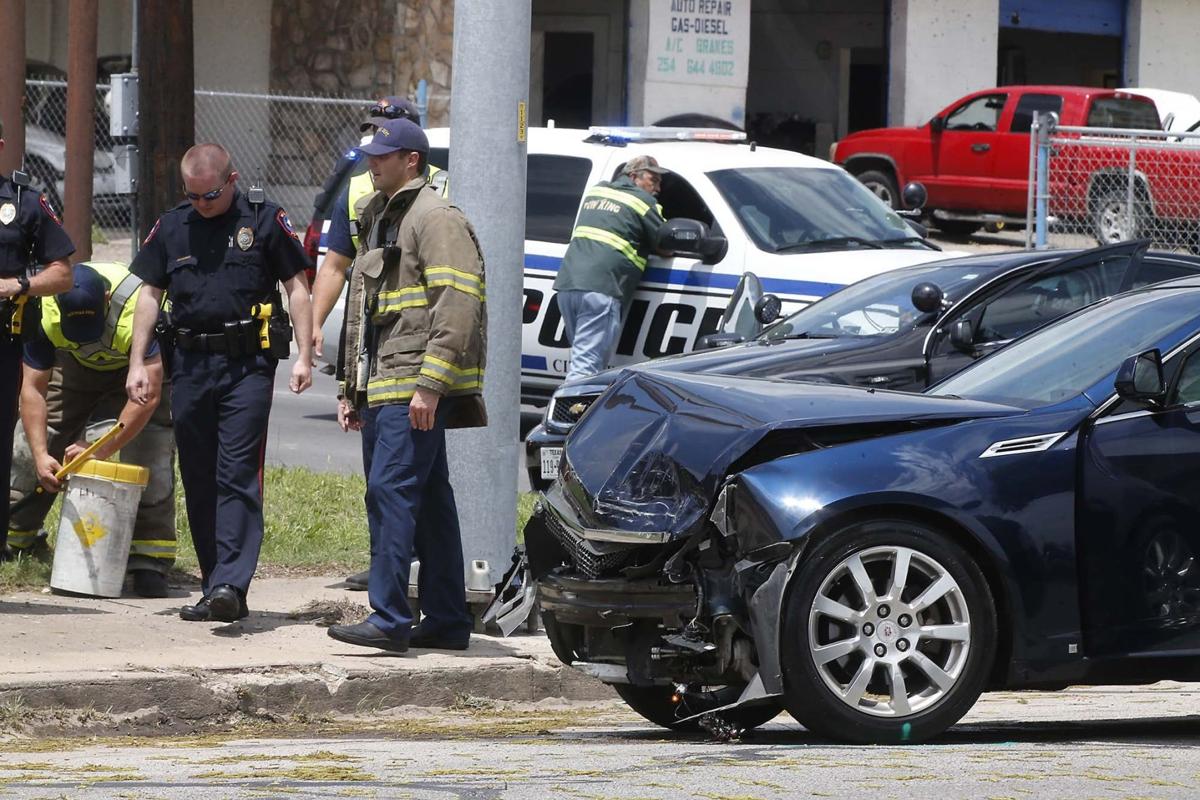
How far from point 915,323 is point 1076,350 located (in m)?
3.19

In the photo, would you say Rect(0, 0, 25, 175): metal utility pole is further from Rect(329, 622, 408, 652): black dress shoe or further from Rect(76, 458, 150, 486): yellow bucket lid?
Rect(329, 622, 408, 652): black dress shoe

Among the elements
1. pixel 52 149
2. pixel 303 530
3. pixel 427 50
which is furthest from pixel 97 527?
pixel 427 50

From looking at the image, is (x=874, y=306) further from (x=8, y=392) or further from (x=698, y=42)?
(x=698, y=42)

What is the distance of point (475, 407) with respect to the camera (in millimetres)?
7344

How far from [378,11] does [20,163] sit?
13.9 m

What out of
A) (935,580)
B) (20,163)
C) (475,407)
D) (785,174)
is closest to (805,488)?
(935,580)

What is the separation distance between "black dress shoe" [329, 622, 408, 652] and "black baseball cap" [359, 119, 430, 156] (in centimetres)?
171

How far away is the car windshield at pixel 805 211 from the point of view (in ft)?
40.8

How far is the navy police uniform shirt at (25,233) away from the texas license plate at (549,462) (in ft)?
10.7

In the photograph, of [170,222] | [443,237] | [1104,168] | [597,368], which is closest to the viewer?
[443,237]

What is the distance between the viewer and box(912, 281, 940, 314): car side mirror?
31.4ft

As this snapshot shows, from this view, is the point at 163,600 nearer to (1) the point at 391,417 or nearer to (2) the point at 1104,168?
(1) the point at 391,417

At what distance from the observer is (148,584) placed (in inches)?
331

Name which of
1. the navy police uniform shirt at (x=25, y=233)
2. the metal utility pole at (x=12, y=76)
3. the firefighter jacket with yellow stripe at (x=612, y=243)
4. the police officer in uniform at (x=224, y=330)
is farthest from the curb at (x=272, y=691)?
the firefighter jacket with yellow stripe at (x=612, y=243)
